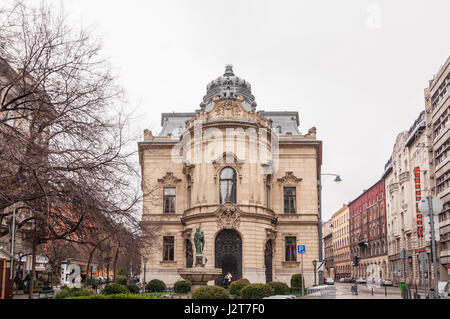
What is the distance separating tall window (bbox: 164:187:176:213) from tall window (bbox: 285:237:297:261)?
39.6ft

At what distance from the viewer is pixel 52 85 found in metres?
12.6

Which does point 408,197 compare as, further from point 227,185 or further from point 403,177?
point 227,185

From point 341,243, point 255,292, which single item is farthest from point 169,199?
point 341,243

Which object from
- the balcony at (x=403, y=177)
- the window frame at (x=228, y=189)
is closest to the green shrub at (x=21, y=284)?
the window frame at (x=228, y=189)

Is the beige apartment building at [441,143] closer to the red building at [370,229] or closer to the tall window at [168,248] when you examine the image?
the tall window at [168,248]

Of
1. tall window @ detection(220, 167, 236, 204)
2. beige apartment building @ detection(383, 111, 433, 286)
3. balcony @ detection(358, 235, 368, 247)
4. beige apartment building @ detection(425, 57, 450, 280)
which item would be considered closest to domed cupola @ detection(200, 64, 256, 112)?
tall window @ detection(220, 167, 236, 204)

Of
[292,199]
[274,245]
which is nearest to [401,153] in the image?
[292,199]

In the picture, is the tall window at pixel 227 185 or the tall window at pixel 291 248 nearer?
the tall window at pixel 227 185

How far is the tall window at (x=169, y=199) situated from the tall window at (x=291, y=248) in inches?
475

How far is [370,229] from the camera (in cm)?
10662

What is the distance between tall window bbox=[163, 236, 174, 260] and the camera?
48688 millimetres

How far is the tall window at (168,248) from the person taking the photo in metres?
48.7
